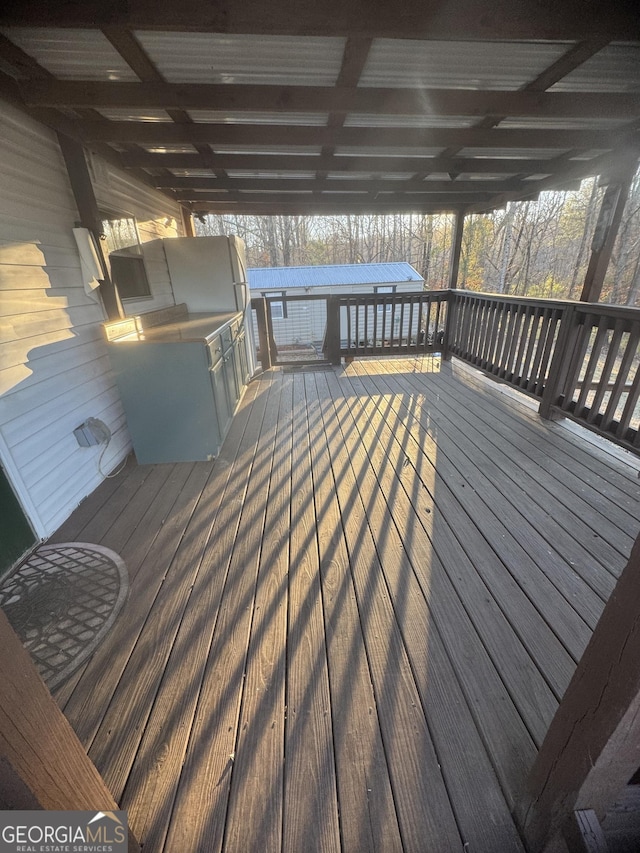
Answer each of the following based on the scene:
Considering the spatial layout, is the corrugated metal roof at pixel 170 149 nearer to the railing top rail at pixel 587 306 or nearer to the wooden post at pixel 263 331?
the wooden post at pixel 263 331

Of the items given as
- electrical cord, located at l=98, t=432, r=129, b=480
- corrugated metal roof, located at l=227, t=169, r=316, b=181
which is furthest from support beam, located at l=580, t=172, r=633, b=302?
electrical cord, located at l=98, t=432, r=129, b=480

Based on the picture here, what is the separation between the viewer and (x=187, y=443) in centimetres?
282

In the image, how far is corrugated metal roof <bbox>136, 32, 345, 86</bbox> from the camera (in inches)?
70.1

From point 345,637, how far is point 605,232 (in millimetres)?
4126

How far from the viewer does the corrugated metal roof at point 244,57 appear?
178 centimetres

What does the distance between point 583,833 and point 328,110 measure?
3.23m

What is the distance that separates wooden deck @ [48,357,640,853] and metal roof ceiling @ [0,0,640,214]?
2.38 m

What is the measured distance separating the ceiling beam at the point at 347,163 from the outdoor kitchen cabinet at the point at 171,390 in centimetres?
161

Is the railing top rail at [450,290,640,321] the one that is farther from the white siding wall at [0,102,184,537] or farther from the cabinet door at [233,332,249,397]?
the white siding wall at [0,102,184,537]

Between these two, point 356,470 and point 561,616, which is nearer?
point 561,616

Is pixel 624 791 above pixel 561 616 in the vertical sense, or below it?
above

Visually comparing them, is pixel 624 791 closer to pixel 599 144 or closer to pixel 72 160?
pixel 72 160

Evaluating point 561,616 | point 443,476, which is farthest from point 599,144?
point 561,616

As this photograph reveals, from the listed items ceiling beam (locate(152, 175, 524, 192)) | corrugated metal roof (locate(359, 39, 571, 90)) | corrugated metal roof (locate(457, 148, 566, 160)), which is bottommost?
ceiling beam (locate(152, 175, 524, 192))
